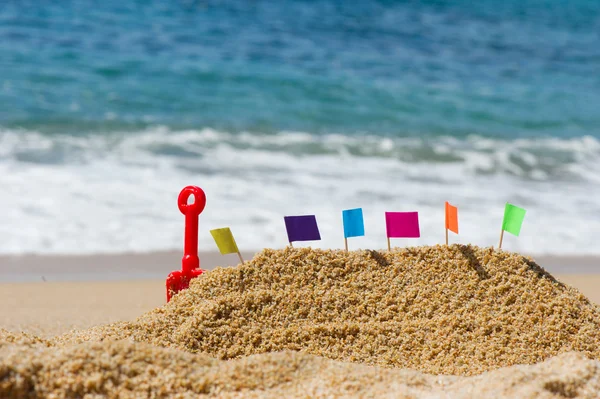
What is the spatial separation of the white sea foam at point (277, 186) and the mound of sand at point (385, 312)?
228 centimetres

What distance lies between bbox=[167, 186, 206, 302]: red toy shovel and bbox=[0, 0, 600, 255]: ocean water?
2.12 m

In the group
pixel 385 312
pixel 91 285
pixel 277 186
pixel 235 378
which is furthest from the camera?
pixel 277 186

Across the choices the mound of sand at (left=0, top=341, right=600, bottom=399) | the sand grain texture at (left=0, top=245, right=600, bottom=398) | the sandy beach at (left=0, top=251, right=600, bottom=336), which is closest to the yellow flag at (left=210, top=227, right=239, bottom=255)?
the sand grain texture at (left=0, top=245, right=600, bottom=398)

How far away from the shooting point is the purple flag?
3.49 metres

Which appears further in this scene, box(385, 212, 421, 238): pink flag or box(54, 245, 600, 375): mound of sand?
box(385, 212, 421, 238): pink flag

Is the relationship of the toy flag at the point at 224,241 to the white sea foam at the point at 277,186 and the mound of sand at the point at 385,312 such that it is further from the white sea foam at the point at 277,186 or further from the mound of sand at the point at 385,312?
the white sea foam at the point at 277,186

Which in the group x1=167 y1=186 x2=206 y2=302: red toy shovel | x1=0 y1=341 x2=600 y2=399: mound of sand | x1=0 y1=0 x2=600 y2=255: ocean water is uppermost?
x1=0 y1=0 x2=600 y2=255: ocean water

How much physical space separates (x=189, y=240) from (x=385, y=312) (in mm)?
1014

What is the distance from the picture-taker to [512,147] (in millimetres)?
9695

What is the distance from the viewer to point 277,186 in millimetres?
7344

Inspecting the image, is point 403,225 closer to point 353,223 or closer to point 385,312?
point 353,223

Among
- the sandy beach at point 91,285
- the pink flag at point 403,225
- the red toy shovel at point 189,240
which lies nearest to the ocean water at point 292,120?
the sandy beach at point 91,285

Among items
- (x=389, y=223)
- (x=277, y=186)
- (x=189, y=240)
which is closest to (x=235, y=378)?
(x=189, y=240)

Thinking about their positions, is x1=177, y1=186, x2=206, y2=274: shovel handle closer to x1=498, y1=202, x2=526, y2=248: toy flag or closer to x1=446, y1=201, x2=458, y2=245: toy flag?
x1=446, y1=201, x2=458, y2=245: toy flag
